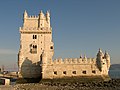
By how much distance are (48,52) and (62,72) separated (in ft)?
20.0

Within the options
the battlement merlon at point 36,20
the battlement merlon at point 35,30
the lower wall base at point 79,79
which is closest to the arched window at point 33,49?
the battlement merlon at point 35,30

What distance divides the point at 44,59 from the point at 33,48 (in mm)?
4837

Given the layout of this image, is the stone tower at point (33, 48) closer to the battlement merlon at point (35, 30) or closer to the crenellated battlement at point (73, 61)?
the battlement merlon at point (35, 30)

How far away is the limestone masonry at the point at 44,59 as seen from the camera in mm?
49438

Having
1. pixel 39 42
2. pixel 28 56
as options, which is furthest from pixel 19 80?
pixel 39 42

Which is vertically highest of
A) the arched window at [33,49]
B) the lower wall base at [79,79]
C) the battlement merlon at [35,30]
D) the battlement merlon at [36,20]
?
the battlement merlon at [36,20]

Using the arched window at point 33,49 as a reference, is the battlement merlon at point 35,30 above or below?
above

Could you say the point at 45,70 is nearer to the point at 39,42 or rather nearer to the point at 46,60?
the point at 46,60

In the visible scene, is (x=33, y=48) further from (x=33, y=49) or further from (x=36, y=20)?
(x=36, y=20)

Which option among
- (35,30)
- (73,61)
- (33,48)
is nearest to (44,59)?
(33,48)

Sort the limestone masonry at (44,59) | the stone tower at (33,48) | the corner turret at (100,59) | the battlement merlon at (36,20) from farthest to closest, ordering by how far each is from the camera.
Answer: the battlement merlon at (36,20), the stone tower at (33,48), the corner turret at (100,59), the limestone masonry at (44,59)

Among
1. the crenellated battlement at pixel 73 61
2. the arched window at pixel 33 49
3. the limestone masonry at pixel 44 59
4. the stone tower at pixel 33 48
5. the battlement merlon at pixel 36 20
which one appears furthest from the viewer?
the battlement merlon at pixel 36 20

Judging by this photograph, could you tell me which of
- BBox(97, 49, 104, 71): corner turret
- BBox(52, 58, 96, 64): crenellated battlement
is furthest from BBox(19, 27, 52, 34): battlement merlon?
BBox(97, 49, 104, 71): corner turret

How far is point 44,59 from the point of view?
49.0 metres
